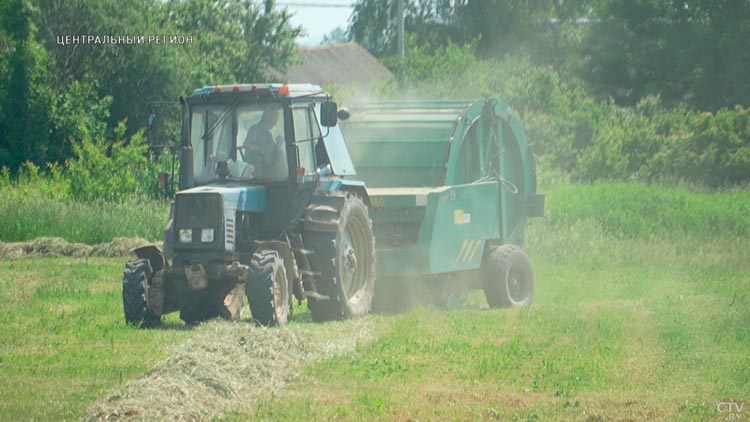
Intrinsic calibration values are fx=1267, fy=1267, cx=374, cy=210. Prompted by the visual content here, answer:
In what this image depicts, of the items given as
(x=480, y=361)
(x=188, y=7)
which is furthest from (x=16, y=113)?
(x=480, y=361)

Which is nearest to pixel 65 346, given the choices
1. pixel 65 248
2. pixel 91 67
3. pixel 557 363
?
pixel 557 363

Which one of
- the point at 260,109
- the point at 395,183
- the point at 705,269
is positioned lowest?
the point at 705,269

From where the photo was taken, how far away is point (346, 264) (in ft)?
49.2

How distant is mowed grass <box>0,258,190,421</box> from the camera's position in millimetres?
10305

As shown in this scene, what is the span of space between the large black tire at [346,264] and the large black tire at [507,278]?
85.0 inches

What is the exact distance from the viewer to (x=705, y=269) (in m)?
21.3

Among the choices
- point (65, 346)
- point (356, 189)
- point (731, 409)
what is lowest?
point (65, 346)

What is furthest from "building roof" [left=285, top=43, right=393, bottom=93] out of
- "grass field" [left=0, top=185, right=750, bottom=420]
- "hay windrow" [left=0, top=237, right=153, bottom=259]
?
"grass field" [left=0, top=185, right=750, bottom=420]

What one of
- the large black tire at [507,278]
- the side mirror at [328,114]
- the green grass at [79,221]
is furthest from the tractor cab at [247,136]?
the green grass at [79,221]

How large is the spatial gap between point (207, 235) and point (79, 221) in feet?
48.1

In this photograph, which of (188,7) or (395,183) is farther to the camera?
(188,7)

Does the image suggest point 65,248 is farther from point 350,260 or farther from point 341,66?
point 341,66

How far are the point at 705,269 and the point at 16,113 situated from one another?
2595cm

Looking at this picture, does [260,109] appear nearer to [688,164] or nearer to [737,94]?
[688,164]
